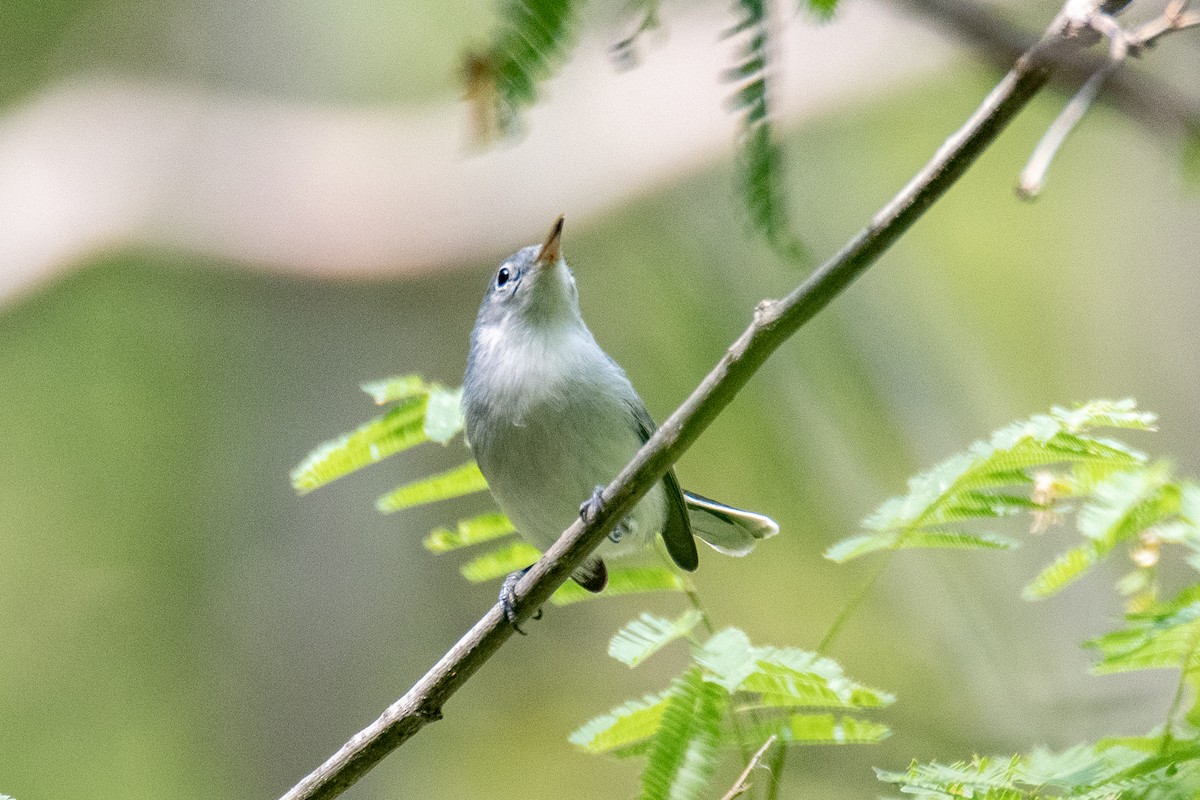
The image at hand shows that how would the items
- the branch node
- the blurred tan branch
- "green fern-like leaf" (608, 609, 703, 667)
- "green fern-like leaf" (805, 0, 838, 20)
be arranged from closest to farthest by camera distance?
"green fern-like leaf" (805, 0, 838, 20)
the branch node
"green fern-like leaf" (608, 609, 703, 667)
the blurred tan branch

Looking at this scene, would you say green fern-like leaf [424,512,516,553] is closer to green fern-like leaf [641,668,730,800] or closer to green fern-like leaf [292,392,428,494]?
green fern-like leaf [292,392,428,494]

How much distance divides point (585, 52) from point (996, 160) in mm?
3035

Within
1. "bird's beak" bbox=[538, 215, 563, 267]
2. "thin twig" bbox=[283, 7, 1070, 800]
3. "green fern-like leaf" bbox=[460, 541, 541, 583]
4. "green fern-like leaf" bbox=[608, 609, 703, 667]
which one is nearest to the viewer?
"thin twig" bbox=[283, 7, 1070, 800]

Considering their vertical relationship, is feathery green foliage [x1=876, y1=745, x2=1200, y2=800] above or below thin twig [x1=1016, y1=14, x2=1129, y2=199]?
below

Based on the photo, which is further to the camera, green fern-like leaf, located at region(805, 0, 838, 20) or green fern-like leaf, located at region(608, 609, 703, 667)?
green fern-like leaf, located at region(608, 609, 703, 667)

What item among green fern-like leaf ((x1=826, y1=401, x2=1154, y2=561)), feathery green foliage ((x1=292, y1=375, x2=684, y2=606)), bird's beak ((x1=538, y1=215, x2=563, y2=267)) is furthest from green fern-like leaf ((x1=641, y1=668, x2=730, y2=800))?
bird's beak ((x1=538, y1=215, x2=563, y2=267))

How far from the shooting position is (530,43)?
2.17ft

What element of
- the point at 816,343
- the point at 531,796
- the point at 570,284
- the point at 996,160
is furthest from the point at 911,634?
the point at 570,284

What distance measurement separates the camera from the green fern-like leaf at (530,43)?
659 millimetres

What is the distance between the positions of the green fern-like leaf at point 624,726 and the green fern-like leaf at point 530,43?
1626mm

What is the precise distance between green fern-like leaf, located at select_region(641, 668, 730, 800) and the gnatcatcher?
3.54 ft

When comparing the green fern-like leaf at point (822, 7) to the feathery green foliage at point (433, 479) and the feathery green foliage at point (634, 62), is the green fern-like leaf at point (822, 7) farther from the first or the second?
the feathery green foliage at point (433, 479)

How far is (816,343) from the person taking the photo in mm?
7133

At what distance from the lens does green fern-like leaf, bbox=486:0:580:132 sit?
66 cm
